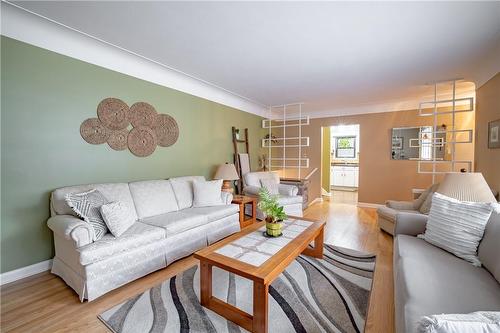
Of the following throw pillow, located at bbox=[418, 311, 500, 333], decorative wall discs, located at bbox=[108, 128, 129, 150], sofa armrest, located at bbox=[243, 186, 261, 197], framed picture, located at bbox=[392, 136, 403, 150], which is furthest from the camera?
framed picture, located at bbox=[392, 136, 403, 150]

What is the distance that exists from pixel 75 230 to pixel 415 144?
19.9ft

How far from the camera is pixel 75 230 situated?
72.5 inches

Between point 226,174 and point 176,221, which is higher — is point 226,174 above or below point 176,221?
above

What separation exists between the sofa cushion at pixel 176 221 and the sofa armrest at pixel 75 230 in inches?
24.6

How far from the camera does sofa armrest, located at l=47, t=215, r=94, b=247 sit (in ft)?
6.03

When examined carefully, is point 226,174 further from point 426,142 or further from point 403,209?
point 426,142

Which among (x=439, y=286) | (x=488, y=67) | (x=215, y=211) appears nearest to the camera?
(x=439, y=286)

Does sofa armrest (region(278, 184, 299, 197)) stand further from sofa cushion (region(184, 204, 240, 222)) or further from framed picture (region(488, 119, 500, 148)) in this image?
framed picture (region(488, 119, 500, 148))

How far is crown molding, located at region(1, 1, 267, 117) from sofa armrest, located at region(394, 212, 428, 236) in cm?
347

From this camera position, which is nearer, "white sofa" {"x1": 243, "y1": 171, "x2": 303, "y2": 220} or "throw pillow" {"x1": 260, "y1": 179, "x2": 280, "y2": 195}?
"white sofa" {"x1": 243, "y1": 171, "x2": 303, "y2": 220}

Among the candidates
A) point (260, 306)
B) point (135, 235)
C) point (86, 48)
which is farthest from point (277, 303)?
point (86, 48)

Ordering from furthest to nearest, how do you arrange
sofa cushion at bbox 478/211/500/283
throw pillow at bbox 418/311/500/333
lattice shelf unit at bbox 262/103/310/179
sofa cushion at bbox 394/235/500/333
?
lattice shelf unit at bbox 262/103/310/179, sofa cushion at bbox 478/211/500/283, sofa cushion at bbox 394/235/500/333, throw pillow at bbox 418/311/500/333

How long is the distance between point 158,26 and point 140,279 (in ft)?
8.35

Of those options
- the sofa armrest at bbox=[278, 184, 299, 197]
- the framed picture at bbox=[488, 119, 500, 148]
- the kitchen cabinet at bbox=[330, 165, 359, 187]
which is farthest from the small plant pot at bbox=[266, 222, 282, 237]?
the kitchen cabinet at bbox=[330, 165, 359, 187]
